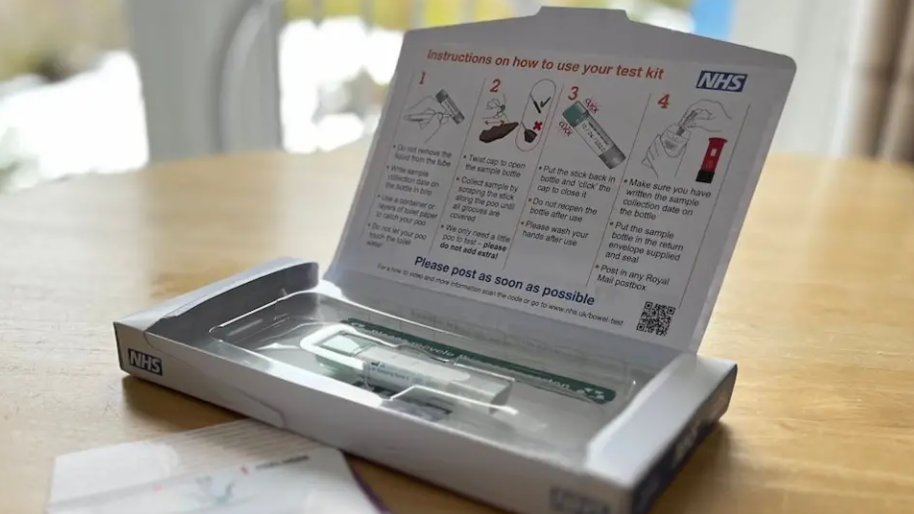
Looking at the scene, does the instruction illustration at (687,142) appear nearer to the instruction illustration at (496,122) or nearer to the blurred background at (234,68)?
the instruction illustration at (496,122)

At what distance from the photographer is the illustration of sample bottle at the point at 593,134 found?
0.62 metres

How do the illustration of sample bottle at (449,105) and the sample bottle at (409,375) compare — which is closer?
the sample bottle at (409,375)

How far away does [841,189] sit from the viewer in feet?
4.09

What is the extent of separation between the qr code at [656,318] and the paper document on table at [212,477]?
21cm

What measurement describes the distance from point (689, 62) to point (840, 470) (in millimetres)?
286

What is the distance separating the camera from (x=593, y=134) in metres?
0.63

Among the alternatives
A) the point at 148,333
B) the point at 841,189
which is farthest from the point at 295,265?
the point at 841,189

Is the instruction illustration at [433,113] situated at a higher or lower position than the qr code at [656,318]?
higher

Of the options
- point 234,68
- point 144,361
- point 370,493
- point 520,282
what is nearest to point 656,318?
point 520,282

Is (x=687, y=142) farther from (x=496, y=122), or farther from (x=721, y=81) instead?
(x=496, y=122)

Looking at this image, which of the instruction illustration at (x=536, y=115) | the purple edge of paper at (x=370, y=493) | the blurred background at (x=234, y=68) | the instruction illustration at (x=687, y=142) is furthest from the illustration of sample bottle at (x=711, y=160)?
the blurred background at (x=234, y=68)

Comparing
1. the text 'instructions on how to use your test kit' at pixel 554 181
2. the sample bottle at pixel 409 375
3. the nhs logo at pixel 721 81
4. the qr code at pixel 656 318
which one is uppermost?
the nhs logo at pixel 721 81

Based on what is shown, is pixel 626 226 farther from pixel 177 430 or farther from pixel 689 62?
pixel 177 430

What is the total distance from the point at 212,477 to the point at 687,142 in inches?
14.7
